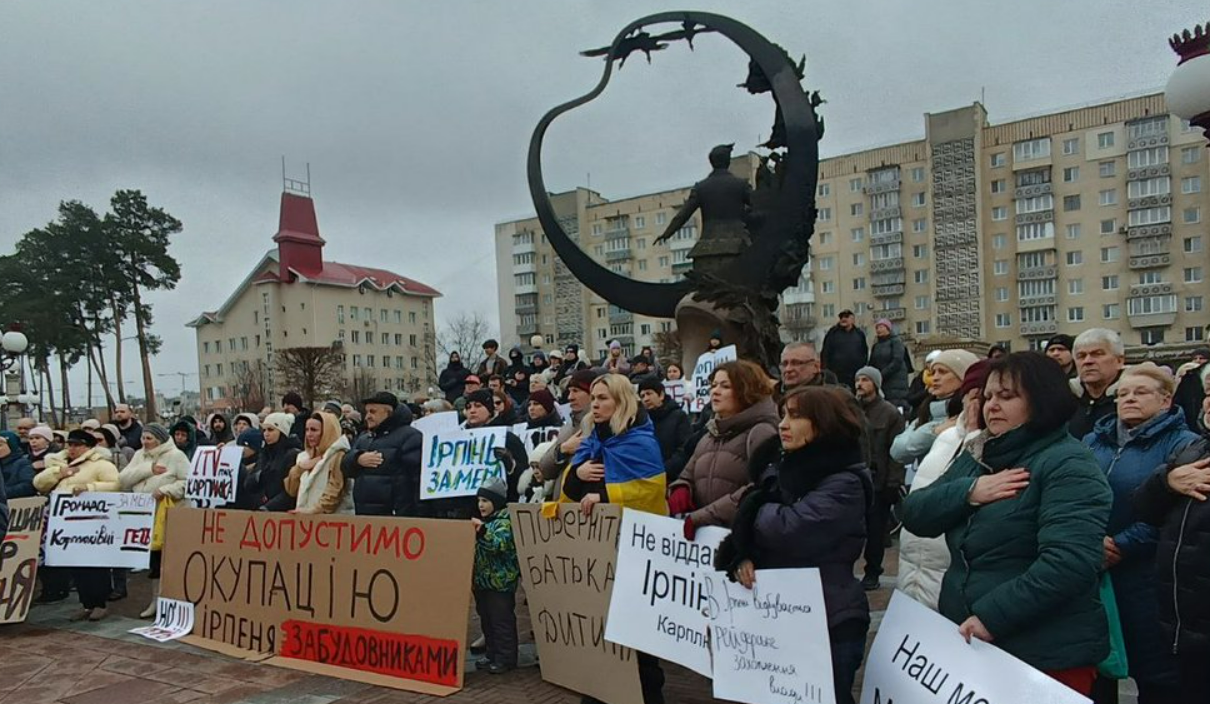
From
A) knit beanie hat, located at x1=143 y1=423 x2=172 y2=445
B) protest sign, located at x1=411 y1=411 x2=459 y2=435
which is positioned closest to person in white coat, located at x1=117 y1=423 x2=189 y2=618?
knit beanie hat, located at x1=143 y1=423 x2=172 y2=445

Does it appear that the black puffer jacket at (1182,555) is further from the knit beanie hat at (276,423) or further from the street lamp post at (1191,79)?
the knit beanie hat at (276,423)

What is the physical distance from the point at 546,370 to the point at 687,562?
34.8 ft

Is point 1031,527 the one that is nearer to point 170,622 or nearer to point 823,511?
point 823,511

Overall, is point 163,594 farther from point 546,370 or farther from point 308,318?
point 308,318

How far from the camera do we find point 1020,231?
6744 centimetres

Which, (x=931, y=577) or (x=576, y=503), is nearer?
(x=931, y=577)

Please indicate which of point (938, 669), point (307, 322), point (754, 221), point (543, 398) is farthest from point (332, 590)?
point (307, 322)

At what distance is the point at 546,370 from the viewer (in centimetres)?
1502

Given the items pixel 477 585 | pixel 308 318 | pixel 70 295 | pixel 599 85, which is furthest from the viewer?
pixel 308 318

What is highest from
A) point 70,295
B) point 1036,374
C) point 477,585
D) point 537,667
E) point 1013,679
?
point 70,295

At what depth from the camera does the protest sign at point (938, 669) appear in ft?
9.55

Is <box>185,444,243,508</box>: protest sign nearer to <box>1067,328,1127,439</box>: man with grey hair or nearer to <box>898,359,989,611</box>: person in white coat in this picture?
<box>898,359,989,611</box>: person in white coat

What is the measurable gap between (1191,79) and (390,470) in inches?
263

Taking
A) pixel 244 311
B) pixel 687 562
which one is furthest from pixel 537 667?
pixel 244 311
